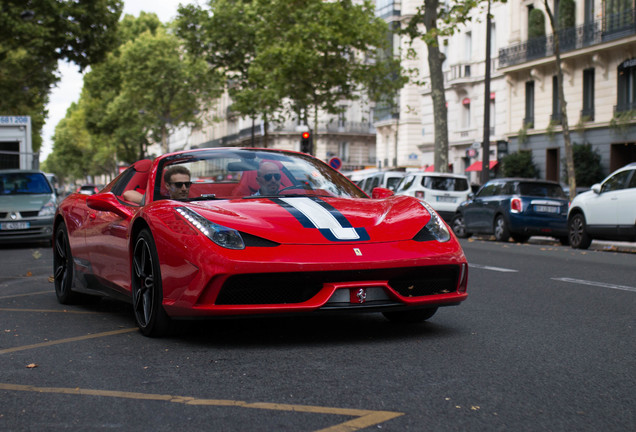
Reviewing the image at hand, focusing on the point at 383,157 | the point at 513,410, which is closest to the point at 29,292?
Answer: the point at 513,410

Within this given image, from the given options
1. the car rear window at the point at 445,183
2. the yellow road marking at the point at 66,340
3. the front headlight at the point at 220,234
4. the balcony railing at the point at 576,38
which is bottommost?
the yellow road marking at the point at 66,340

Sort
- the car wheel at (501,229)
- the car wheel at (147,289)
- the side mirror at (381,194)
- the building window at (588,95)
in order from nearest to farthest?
the car wheel at (147,289)
the side mirror at (381,194)
the car wheel at (501,229)
the building window at (588,95)

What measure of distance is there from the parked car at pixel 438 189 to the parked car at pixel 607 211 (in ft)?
23.2

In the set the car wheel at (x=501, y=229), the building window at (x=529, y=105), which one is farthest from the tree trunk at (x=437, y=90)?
the car wheel at (x=501, y=229)

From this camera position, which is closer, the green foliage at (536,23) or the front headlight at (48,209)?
the front headlight at (48,209)

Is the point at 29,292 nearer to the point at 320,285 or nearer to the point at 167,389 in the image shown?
the point at 320,285

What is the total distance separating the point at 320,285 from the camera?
533cm

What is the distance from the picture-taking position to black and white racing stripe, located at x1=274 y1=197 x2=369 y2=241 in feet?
17.8

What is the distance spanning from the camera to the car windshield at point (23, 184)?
18.5m

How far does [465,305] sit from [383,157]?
191 feet

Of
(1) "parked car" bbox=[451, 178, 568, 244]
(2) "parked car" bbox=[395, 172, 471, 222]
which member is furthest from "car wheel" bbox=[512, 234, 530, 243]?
(2) "parked car" bbox=[395, 172, 471, 222]

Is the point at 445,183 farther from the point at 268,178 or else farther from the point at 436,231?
the point at 436,231

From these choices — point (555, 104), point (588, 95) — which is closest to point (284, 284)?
point (588, 95)

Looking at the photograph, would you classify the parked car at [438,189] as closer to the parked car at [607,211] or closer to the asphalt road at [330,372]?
the parked car at [607,211]
